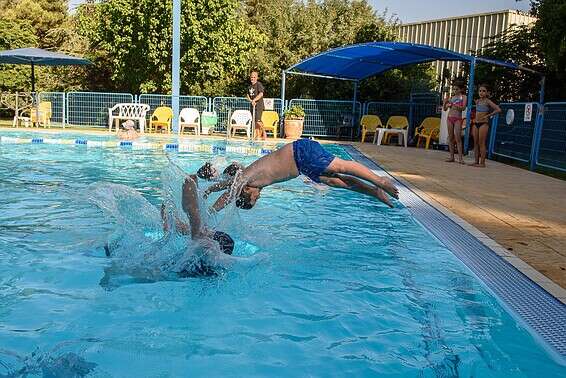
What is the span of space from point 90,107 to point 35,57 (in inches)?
97.2

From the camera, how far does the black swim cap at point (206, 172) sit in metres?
4.36

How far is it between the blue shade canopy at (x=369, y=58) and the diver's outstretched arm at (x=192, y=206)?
11.1 metres

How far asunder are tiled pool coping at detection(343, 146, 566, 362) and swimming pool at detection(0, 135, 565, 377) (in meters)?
0.08

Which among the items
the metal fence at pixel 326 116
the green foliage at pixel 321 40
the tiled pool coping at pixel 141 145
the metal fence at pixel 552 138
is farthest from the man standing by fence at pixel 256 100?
the metal fence at pixel 552 138

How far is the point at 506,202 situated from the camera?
22.7 feet

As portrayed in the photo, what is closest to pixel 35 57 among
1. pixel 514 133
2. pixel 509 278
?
pixel 514 133

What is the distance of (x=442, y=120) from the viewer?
15.8 m

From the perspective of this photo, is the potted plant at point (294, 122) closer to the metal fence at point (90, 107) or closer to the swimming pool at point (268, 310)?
the metal fence at point (90, 107)

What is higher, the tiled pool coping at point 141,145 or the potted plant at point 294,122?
the potted plant at point 294,122

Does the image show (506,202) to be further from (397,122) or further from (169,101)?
(169,101)

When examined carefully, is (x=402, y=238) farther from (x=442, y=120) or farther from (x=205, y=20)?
(x=205, y=20)

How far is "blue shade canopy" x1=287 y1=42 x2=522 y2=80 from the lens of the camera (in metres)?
14.4

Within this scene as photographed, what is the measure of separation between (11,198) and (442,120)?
1184 centimetres

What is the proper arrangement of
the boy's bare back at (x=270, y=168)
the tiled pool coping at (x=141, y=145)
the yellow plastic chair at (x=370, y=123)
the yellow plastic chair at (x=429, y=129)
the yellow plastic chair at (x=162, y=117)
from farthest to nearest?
the yellow plastic chair at (x=162, y=117) → the yellow plastic chair at (x=370, y=123) → the yellow plastic chair at (x=429, y=129) → the tiled pool coping at (x=141, y=145) → the boy's bare back at (x=270, y=168)
